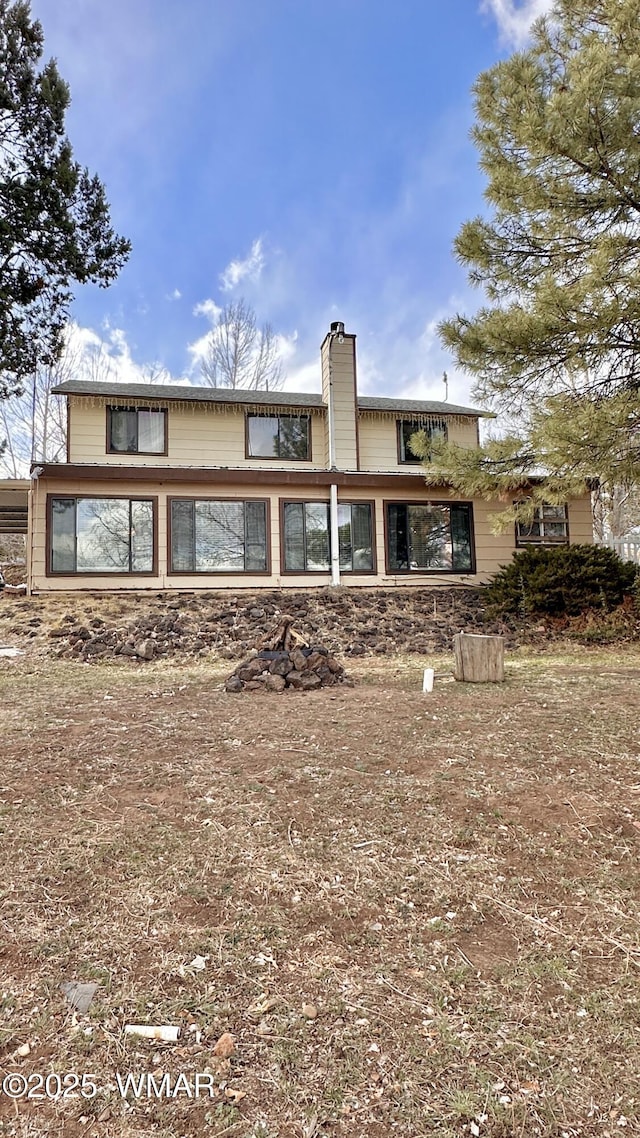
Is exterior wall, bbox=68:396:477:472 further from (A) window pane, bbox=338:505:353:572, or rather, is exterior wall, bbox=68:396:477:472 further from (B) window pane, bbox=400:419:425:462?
(A) window pane, bbox=338:505:353:572

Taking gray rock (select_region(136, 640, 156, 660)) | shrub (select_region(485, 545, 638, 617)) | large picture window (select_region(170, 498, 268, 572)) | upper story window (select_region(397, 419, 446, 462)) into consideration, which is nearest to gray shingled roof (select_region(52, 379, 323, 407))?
upper story window (select_region(397, 419, 446, 462))

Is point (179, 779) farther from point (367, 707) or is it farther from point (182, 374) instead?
point (182, 374)

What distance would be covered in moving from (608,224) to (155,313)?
18.6m

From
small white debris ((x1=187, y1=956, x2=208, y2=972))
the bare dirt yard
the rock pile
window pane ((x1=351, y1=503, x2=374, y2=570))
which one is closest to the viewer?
the bare dirt yard

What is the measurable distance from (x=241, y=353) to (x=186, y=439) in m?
10.4

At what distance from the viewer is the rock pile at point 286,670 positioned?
5.86 m

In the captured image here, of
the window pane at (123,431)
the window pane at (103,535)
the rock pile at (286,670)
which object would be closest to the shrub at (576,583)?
the rock pile at (286,670)

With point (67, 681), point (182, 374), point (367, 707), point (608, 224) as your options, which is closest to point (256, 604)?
point (67, 681)

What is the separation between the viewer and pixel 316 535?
12.7 m

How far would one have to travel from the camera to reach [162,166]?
1448 cm

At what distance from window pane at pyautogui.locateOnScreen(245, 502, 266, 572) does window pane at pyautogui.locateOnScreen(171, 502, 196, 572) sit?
3.61 ft

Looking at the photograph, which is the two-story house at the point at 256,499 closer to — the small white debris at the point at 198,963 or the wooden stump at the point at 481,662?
the wooden stump at the point at 481,662

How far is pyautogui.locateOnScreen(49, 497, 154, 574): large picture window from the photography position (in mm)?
11391

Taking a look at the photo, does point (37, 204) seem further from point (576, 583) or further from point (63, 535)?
point (576, 583)
